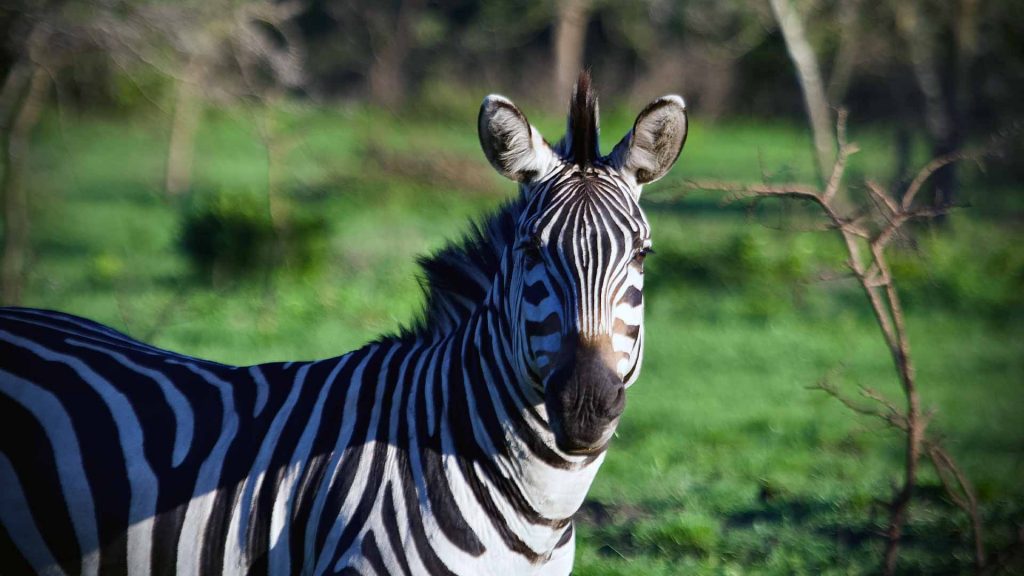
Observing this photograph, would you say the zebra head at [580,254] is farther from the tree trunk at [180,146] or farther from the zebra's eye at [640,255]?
the tree trunk at [180,146]

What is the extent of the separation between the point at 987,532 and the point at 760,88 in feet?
84.9

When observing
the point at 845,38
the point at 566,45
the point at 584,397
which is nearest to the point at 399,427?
the point at 584,397

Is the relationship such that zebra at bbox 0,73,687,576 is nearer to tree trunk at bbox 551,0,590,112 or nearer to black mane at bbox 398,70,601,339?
black mane at bbox 398,70,601,339

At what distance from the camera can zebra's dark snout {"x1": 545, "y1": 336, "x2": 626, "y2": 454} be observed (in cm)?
237

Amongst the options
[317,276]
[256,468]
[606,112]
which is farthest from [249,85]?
[606,112]

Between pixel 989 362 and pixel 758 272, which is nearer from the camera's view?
pixel 989 362

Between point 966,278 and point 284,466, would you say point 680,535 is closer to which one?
point 284,466

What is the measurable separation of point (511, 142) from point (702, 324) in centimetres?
788

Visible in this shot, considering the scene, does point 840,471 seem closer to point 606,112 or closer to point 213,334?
point 213,334

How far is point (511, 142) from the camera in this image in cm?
274

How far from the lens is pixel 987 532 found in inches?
200

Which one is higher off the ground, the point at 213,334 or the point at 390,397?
the point at 213,334

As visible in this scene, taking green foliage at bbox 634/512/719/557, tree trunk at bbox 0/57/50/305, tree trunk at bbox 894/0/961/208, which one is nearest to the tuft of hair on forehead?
green foliage at bbox 634/512/719/557

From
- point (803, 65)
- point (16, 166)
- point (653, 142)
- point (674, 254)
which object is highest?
point (803, 65)
